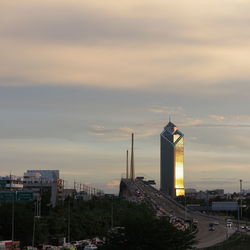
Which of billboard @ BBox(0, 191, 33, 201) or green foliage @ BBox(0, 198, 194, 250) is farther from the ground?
billboard @ BBox(0, 191, 33, 201)

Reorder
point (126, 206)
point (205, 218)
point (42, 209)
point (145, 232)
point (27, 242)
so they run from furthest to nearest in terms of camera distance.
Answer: point (205, 218) → point (126, 206) → point (42, 209) → point (27, 242) → point (145, 232)

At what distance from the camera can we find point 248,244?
90875 mm

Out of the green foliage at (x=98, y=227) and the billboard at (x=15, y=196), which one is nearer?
the green foliage at (x=98, y=227)

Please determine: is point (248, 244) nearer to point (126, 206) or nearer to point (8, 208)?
point (8, 208)

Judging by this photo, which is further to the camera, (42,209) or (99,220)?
(42,209)

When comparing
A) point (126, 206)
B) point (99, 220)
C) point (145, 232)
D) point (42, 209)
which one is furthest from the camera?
point (126, 206)

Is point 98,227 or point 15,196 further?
point 98,227

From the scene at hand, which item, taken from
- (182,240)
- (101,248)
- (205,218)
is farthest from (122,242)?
(205,218)

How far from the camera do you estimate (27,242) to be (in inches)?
3536

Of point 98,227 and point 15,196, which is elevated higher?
point 15,196

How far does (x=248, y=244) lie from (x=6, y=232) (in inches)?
1320

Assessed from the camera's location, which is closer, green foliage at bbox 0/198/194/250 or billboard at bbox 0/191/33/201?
green foliage at bbox 0/198/194/250

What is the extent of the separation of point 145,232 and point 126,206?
104616mm

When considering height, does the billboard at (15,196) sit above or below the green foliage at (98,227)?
above
